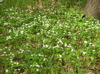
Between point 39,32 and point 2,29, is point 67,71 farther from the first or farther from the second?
point 2,29

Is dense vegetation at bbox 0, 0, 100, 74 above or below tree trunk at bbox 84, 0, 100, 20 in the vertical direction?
below

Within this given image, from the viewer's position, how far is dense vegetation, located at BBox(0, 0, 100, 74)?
341 cm

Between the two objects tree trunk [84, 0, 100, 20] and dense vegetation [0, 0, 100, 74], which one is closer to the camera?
dense vegetation [0, 0, 100, 74]

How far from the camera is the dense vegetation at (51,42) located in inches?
134

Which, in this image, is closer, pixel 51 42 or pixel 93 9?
pixel 51 42

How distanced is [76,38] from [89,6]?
5.43ft

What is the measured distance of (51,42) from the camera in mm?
4203

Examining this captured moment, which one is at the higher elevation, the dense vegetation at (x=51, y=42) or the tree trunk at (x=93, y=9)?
the tree trunk at (x=93, y=9)

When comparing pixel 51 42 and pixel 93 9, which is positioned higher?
pixel 93 9

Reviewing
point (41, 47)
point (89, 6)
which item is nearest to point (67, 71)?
point (41, 47)

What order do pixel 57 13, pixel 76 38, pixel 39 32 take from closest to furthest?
pixel 76 38
pixel 39 32
pixel 57 13

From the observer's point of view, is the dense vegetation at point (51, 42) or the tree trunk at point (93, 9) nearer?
the dense vegetation at point (51, 42)

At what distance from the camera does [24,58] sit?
3.76 meters

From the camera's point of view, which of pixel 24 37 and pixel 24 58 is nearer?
pixel 24 58
